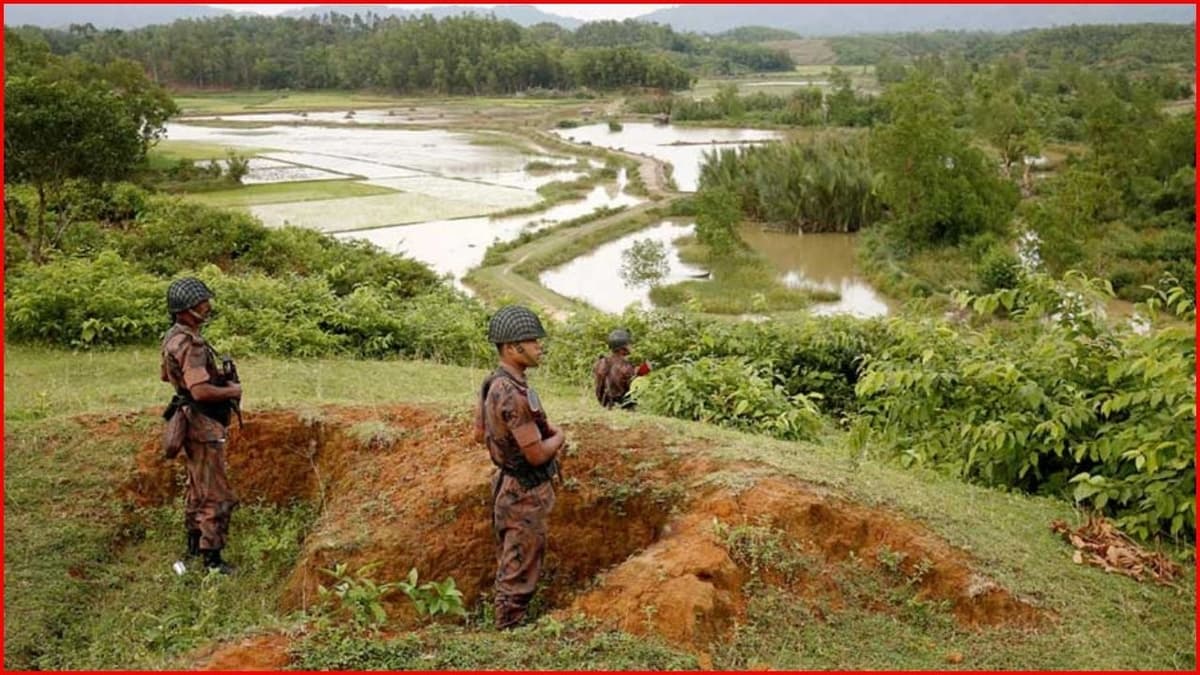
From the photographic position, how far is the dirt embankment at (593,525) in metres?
4.66

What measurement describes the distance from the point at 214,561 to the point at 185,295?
62.3 inches

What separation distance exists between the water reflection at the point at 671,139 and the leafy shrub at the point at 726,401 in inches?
1479

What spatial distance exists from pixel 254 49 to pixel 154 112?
222 feet

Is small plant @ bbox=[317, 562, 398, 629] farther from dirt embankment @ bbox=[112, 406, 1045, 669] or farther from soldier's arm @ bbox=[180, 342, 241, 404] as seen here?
soldier's arm @ bbox=[180, 342, 241, 404]

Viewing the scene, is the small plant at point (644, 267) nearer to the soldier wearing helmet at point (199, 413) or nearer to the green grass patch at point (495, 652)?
the soldier wearing helmet at point (199, 413)

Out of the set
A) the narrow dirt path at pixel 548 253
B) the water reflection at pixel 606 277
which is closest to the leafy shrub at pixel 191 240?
the narrow dirt path at pixel 548 253

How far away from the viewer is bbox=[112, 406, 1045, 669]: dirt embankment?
4664 mm

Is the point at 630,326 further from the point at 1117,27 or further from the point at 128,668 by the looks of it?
the point at 1117,27

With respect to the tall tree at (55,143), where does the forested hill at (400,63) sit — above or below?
above

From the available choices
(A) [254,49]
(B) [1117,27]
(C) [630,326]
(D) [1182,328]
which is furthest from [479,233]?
(B) [1117,27]

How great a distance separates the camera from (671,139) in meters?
60.5

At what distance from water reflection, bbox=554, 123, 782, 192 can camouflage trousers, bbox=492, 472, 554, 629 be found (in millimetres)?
41868

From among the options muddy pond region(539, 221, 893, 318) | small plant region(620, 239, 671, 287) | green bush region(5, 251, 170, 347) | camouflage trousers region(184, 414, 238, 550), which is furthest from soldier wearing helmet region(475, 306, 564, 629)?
small plant region(620, 239, 671, 287)

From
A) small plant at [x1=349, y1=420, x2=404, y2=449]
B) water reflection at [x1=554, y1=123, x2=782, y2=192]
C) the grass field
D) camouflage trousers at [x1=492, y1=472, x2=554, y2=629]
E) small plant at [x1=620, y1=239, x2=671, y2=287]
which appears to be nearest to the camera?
the grass field
